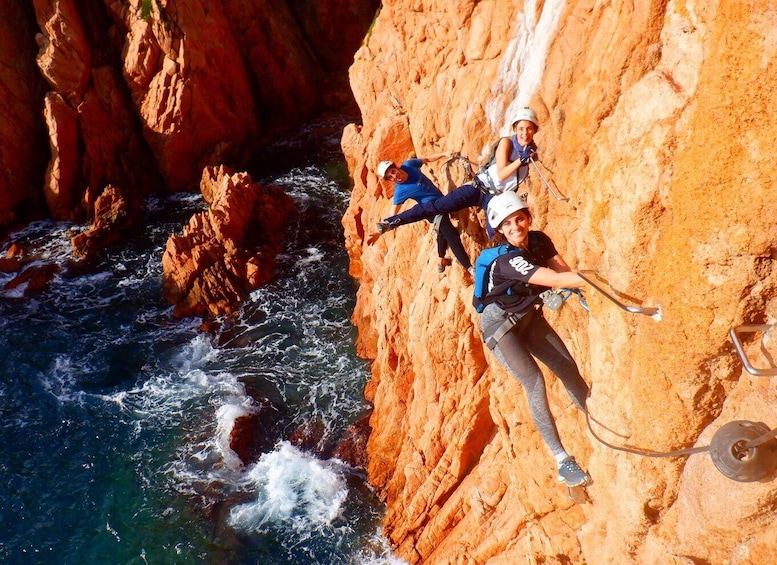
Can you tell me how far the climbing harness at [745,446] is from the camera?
428cm

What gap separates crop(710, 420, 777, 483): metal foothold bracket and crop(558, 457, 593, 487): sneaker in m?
2.54

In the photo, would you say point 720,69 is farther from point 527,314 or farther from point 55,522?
point 55,522

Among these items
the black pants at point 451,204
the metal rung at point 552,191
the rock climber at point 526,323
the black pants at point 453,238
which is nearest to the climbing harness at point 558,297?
the rock climber at point 526,323

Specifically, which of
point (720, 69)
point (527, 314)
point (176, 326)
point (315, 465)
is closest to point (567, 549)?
point (527, 314)

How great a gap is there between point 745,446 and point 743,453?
68 mm

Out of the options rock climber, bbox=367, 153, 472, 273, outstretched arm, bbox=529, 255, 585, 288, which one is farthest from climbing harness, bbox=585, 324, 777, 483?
rock climber, bbox=367, 153, 472, 273

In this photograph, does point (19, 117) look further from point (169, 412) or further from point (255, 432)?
point (255, 432)

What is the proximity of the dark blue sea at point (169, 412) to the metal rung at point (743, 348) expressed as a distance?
13281mm

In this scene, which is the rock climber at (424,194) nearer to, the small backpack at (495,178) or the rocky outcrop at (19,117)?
the small backpack at (495,178)

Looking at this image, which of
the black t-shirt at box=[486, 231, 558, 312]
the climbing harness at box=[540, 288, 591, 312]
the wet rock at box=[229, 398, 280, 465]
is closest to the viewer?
the black t-shirt at box=[486, 231, 558, 312]

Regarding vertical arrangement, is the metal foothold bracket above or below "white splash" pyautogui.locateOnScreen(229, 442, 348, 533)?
above

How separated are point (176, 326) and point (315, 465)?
10777 mm

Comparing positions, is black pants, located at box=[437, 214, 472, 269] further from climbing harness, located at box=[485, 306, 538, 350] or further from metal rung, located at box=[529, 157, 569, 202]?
climbing harness, located at box=[485, 306, 538, 350]

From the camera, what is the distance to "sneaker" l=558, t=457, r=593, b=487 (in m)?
6.91
